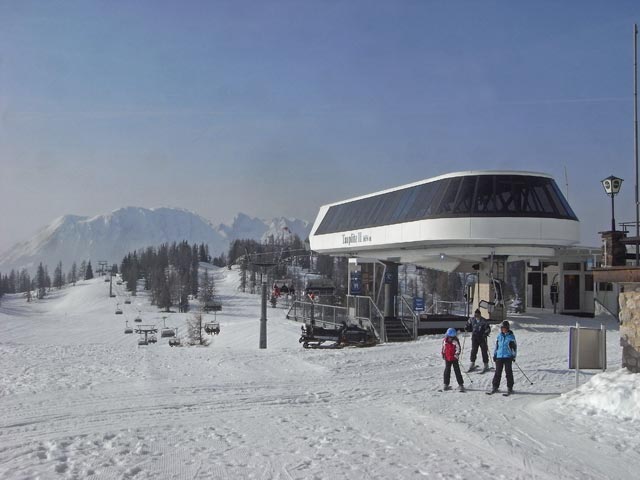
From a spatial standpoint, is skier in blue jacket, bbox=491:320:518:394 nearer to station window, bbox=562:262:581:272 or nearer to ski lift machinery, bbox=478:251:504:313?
ski lift machinery, bbox=478:251:504:313

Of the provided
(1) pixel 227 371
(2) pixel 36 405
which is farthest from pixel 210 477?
(1) pixel 227 371

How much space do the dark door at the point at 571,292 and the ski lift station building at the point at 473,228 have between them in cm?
47

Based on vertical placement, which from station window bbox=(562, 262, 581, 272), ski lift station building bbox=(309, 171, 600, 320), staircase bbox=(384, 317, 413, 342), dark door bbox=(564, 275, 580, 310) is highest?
ski lift station building bbox=(309, 171, 600, 320)

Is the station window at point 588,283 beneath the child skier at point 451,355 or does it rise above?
above

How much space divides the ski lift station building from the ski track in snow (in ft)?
22.3

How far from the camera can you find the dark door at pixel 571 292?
34156mm

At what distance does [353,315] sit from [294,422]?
19604 millimetres

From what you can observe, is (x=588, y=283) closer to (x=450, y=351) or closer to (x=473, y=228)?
(x=473, y=228)

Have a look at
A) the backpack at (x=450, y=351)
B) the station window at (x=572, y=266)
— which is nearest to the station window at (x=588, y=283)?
the station window at (x=572, y=266)

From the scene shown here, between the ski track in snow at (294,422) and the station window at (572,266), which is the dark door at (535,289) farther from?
the ski track in snow at (294,422)

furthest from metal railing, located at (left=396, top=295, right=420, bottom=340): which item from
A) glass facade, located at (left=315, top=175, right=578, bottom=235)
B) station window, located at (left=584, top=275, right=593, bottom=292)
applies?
station window, located at (left=584, top=275, right=593, bottom=292)

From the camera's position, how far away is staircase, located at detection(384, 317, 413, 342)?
2719 cm

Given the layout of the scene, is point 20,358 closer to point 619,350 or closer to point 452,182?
point 452,182

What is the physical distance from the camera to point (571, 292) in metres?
34.3
